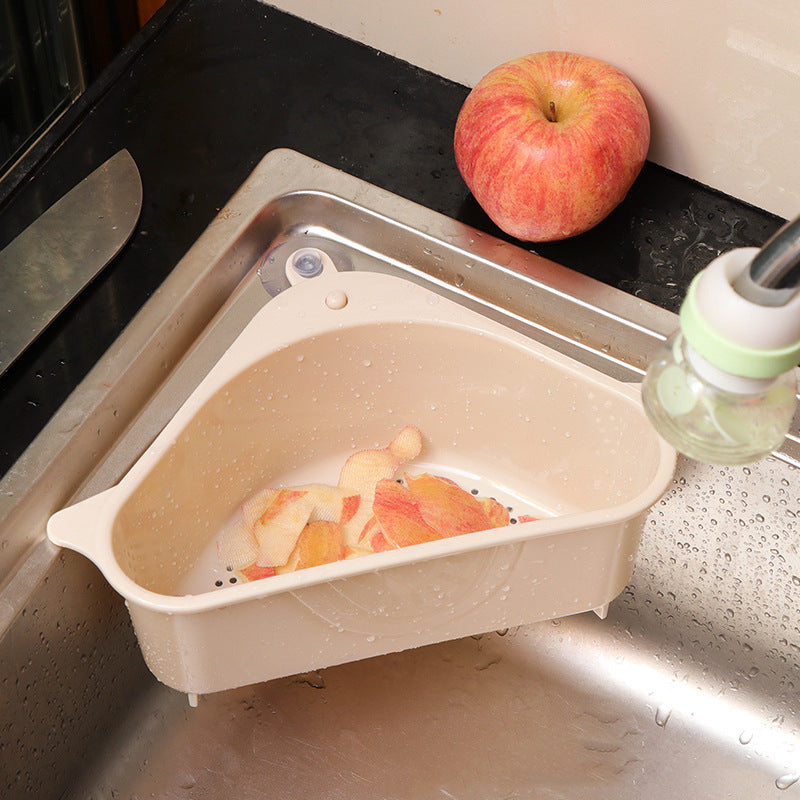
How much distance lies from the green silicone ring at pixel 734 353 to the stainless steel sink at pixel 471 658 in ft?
1.41

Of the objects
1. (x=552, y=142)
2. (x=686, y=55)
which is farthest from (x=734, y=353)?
(x=686, y=55)

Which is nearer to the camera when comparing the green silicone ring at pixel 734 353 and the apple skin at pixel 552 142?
the green silicone ring at pixel 734 353

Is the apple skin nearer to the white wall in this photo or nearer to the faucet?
the white wall

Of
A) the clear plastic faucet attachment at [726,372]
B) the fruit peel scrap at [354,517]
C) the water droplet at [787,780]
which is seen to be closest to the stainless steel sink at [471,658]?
the water droplet at [787,780]

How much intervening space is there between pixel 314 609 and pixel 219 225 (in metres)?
0.34

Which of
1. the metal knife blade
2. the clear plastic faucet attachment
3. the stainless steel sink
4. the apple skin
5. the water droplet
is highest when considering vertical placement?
the clear plastic faucet attachment

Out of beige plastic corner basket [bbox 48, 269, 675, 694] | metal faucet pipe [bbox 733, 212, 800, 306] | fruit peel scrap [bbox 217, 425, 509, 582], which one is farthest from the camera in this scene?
fruit peel scrap [bbox 217, 425, 509, 582]

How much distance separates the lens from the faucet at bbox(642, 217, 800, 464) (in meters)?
0.34

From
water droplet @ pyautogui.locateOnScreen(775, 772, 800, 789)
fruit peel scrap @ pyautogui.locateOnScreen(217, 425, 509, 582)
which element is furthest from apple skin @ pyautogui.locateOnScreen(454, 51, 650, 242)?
water droplet @ pyautogui.locateOnScreen(775, 772, 800, 789)

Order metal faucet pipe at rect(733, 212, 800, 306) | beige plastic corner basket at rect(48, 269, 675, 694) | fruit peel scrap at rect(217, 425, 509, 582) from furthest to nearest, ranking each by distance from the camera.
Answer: fruit peel scrap at rect(217, 425, 509, 582) → beige plastic corner basket at rect(48, 269, 675, 694) → metal faucet pipe at rect(733, 212, 800, 306)

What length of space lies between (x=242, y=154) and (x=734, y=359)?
63 cm

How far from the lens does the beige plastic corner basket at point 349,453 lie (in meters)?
0.65

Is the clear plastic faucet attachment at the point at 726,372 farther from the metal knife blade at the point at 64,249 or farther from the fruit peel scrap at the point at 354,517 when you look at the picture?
the metal knife blade at the point at 64,249

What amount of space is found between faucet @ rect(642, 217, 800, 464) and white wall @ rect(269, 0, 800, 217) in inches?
17.0
